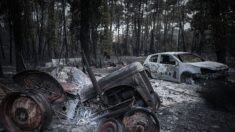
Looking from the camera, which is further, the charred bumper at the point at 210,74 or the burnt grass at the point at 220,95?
the charred bumper at the point at 210,74

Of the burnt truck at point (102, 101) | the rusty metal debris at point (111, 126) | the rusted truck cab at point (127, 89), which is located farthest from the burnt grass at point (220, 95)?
the rusty metal debris at point (111, 126)

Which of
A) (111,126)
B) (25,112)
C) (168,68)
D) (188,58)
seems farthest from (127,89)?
(188,58)

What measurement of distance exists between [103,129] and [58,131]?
51.2 inches

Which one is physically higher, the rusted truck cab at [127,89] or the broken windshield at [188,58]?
the broken windshield at [188,58]

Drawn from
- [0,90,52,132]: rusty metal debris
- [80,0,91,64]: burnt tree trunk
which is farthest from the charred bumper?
[80,0,91,64]: burnt tree trunk

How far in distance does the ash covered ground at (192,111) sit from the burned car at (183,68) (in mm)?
529

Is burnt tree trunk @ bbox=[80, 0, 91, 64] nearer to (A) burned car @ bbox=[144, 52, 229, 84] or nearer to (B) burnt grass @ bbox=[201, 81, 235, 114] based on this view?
(A) burned car @ bbox=[144, 52, 229, 84]

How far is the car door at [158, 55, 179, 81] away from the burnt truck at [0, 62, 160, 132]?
20.8 feet

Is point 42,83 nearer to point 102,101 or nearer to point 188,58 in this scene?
point 102,101

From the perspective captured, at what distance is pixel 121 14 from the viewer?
46.0 meters

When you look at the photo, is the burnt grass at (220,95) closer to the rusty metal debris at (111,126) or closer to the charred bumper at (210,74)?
the charred bumper at (210,74)

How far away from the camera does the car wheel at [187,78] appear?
10688 millimetres

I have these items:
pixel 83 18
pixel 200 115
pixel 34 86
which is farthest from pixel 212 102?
pixel 83 18

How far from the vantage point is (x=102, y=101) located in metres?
4.73
